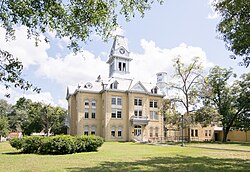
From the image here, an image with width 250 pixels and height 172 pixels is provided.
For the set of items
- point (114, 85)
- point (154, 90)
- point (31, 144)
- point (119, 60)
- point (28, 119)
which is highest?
point (119, 60)

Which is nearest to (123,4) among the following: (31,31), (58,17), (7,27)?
(58,17)

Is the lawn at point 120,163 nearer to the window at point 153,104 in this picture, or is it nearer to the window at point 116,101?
the window at point 116,101

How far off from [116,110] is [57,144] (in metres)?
26.3

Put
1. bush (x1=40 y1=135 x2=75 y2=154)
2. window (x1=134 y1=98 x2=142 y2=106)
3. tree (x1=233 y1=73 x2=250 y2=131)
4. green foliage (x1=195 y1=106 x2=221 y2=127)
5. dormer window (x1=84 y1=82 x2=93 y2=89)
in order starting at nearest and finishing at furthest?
1. bush (x1=40 y1=135 x2=75 y2=154)
2. green foliage (x1=195 y1=106 x2=221 y2=127)
3. tree (x1=233 y1=73 x2=250 y2=131)
4. dormer window (x1=84 y1=82 x2=93 y2=89)
5. window (x1=134 y1=98 x2=142 y2=106)

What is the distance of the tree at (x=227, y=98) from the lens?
132 ft

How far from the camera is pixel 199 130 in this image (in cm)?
5372

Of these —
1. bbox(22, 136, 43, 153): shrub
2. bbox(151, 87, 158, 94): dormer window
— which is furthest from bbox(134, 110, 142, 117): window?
bbox(22, 136, 43, 153): shrub

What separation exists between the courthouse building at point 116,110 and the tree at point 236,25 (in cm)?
3164

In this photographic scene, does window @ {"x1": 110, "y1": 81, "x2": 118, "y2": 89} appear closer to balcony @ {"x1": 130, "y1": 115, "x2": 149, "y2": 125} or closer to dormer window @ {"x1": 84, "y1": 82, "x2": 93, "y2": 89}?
dormer window @ {"x1": 84, "y1": 82, "x2": 93, "y2": 89}

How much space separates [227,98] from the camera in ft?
136

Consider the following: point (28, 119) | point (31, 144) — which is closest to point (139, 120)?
point (31, 144)

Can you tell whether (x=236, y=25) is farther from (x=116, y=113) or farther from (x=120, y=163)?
(x=116, y=113)

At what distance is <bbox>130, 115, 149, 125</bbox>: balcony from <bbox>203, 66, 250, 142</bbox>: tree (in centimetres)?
1064

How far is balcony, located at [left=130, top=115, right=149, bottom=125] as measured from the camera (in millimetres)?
42062
